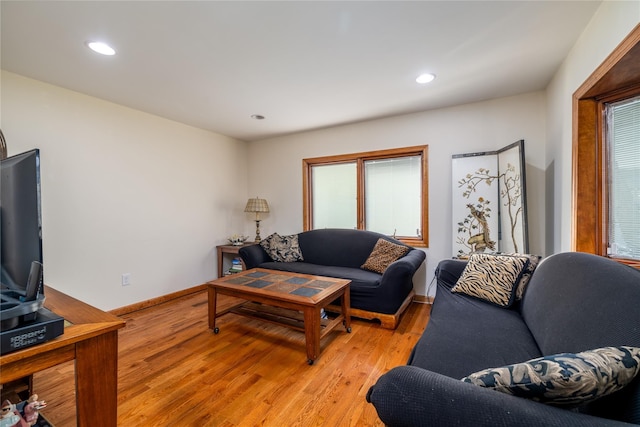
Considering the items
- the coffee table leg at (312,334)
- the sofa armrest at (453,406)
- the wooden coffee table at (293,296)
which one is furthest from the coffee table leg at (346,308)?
the sofa armrest at (453,406)

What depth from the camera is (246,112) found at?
3.20m

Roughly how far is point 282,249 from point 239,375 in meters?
1.92

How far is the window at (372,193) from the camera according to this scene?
11.1ft

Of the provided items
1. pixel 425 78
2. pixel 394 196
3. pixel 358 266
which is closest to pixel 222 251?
pixel 358 266

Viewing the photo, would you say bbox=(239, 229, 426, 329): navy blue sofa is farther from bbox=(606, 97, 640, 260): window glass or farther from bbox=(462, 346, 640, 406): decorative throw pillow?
bbox=(462, 346, 640, 406): decorative throw pillow

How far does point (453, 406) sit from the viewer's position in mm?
658

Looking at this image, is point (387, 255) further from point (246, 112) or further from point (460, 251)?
point (246, 112)

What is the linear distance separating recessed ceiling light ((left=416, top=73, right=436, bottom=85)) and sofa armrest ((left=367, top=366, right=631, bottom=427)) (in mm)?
2401

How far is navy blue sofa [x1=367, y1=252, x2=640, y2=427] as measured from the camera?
2.12 ft

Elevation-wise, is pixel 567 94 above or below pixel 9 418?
above

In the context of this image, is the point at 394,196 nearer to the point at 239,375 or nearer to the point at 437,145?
the point at 437,145

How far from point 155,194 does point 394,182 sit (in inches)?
121

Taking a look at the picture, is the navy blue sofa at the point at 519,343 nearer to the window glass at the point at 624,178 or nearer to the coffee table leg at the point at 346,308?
the window glass at the point at 624,178

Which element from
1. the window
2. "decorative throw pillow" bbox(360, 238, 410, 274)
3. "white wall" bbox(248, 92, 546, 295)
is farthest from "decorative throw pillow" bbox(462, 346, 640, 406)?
the window
